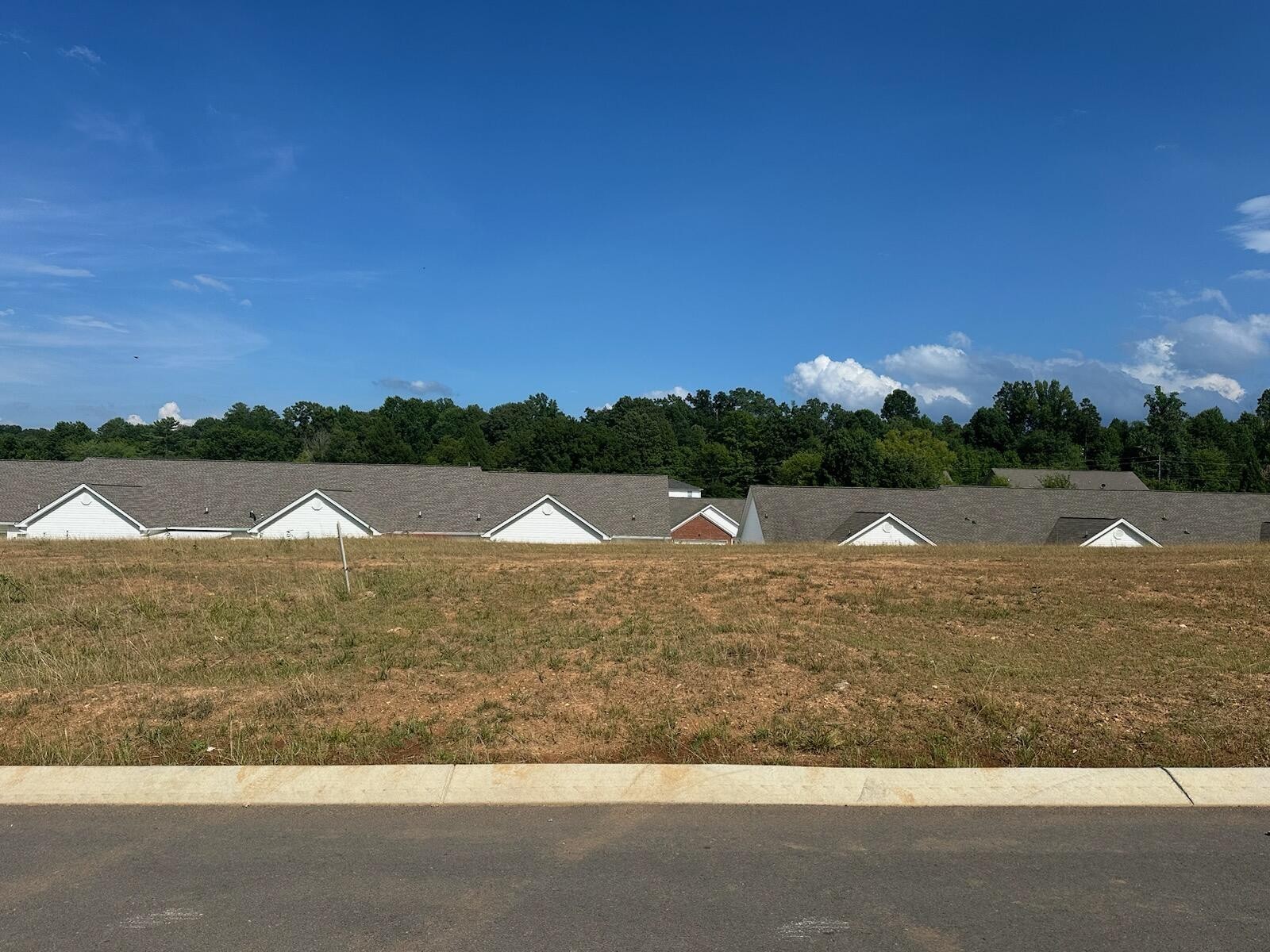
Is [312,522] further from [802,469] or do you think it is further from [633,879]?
[802,469]

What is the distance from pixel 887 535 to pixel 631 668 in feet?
130

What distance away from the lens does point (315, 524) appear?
44375 mm

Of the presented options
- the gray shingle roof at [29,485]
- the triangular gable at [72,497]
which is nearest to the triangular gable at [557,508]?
the triangular gable at [72,497]

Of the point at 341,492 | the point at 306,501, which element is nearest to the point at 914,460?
the point at 341,492

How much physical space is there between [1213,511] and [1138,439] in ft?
271

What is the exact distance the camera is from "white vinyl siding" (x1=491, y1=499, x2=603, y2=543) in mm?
46031

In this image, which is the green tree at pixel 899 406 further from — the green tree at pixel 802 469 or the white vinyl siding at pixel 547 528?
the white vinyl siding at pixel 547 528

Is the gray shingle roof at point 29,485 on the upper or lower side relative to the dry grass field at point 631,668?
upper

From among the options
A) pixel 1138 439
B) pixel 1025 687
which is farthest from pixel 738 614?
pixel 1138 439

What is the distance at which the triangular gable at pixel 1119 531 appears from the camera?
4431 centimetres

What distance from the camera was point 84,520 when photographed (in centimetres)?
4269

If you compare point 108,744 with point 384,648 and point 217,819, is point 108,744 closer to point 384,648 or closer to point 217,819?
point 217,819

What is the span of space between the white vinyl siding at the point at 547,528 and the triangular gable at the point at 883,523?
13574 mm

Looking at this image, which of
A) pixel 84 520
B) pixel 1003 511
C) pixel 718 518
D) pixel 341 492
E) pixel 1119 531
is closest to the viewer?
pixel 84 520
